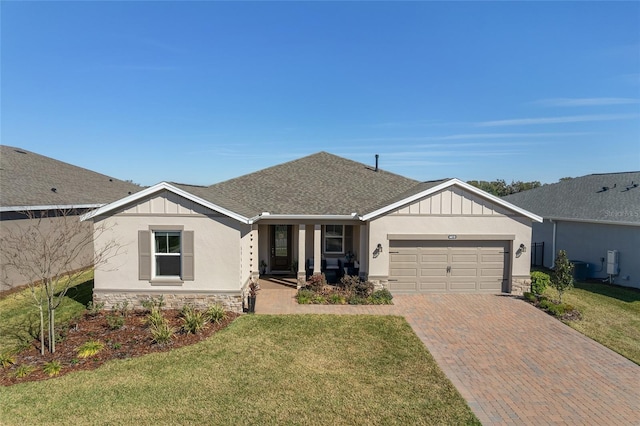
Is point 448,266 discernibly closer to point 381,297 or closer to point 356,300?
point 381,297

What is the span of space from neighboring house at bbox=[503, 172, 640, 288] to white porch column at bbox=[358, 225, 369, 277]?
11358mm

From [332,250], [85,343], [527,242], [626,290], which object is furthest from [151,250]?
[626,290]

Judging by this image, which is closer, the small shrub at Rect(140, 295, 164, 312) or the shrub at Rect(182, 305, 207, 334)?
the shrub at Rect(182, 305, 207, 334)

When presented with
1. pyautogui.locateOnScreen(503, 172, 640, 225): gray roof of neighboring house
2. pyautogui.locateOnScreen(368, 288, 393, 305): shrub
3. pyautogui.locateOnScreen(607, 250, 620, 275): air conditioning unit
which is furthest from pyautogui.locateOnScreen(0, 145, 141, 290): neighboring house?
pyautogui.locateOnScreen(503, 172, 640, 225): gray roof of neighboring house

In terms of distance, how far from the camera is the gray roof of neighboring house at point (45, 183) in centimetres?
1478

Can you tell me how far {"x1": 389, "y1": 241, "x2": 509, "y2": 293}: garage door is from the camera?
45.8 ft

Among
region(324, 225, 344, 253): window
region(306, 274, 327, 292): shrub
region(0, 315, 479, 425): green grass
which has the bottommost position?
region(0, 315, 479, 425): green grass

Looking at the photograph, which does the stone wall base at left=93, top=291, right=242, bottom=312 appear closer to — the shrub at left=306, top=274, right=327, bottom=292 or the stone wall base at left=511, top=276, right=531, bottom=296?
the shrub at left=306, top=274, right=327, bottom=292

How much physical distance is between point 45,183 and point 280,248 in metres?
11.8

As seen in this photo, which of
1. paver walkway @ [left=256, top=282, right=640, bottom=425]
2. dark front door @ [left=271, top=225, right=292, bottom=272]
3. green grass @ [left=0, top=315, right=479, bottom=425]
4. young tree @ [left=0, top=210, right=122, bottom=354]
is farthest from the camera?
dark front door @ [left=271, top=225, right=292, bottom=272]

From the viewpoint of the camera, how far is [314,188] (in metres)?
17.0

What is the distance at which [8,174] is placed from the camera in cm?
1609

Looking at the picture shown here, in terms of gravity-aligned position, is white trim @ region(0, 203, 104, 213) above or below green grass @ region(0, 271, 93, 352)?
above

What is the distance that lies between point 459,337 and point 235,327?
6.21 m
